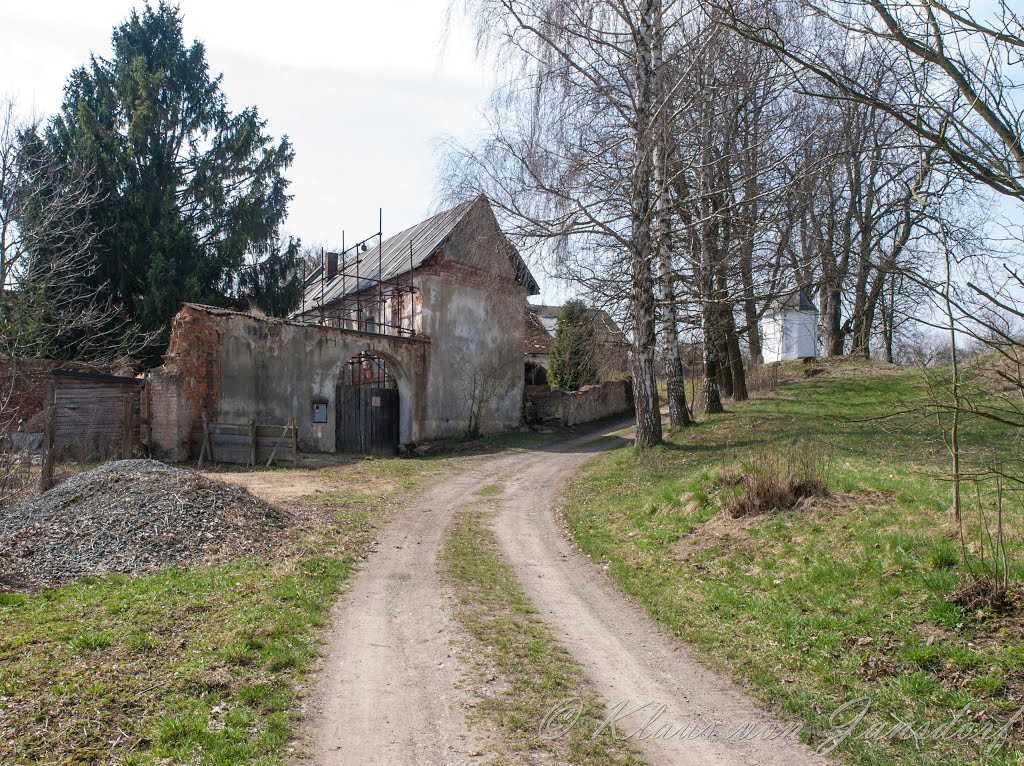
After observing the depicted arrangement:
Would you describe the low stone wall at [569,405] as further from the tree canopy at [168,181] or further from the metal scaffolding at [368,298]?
the tree canopy at [168,181]

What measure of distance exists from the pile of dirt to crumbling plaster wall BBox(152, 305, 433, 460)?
901cm

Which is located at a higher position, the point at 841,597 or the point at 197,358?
the point at 197,358

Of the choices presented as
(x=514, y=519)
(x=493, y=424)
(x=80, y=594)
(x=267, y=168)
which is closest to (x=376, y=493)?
(x=514, y=519)

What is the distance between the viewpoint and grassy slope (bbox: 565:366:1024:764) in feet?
14.4

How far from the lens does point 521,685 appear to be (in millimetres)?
4961

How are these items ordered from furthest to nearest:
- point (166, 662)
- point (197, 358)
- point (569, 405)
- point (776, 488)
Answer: point (569, 405), point (197, 358), point (776, 488), point (166, 662)

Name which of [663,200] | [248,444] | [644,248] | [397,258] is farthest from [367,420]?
[663,200]

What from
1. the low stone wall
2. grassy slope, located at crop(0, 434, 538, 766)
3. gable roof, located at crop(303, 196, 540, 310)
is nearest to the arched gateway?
gable roof, located at crop(303, 196, 540, 310)

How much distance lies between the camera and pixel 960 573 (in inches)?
225

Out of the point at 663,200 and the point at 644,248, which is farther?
the point at 663,200

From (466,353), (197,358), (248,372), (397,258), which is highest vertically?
(397,258)

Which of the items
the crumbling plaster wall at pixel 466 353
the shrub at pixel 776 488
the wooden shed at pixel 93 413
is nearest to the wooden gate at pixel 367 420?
the crumbling plaster wall at pixel 466 353

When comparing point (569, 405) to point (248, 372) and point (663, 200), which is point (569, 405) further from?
point (663, 200)

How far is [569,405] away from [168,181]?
18274 mm
